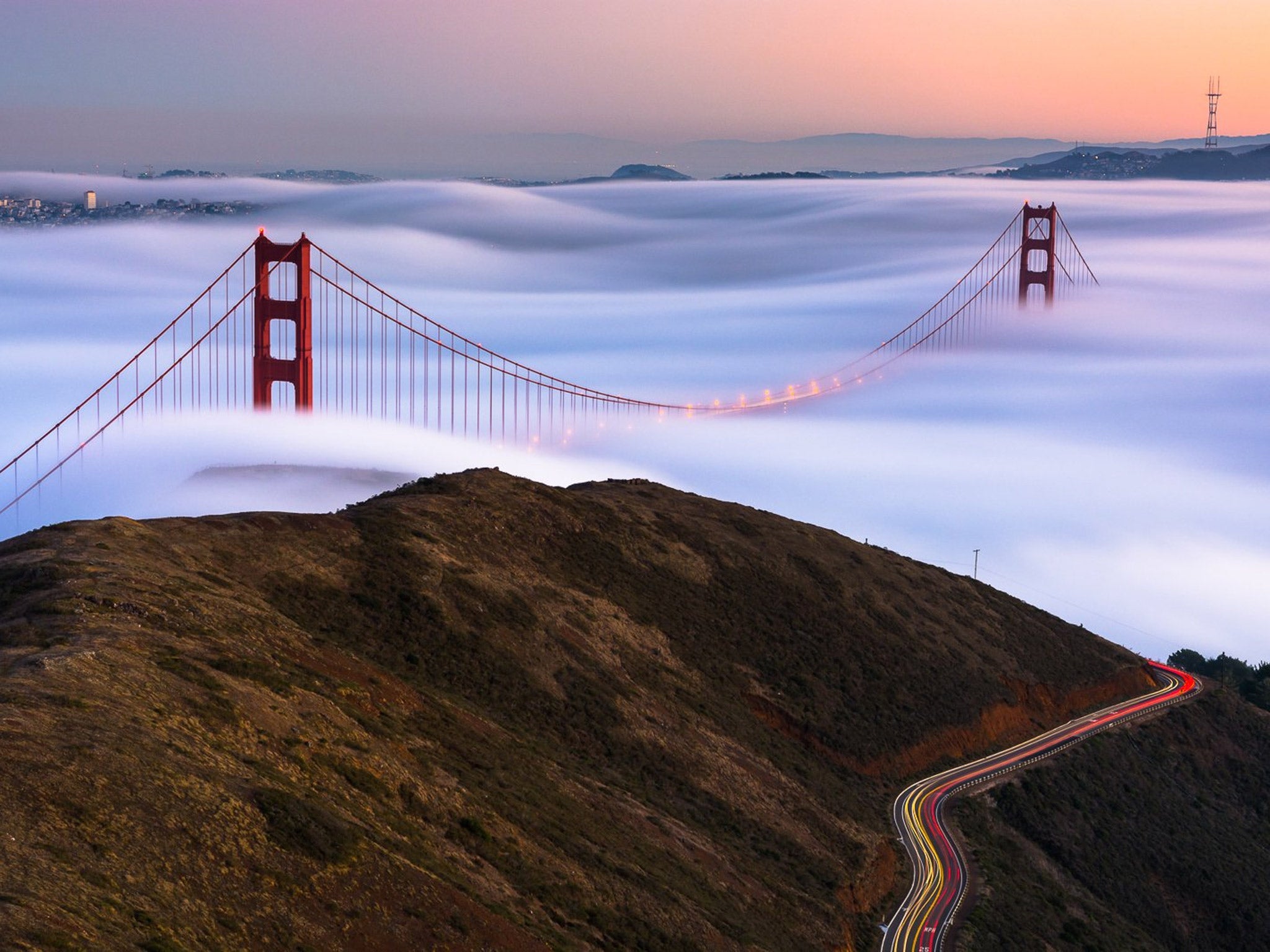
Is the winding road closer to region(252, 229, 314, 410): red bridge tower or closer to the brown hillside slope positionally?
the brown hillside slope

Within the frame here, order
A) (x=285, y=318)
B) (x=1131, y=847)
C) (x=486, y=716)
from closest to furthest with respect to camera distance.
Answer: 1. (x=486, y=716)
2. (x=1131, y=847)
3. (x=285, y=318)

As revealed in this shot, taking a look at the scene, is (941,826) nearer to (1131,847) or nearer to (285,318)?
(1131,847)

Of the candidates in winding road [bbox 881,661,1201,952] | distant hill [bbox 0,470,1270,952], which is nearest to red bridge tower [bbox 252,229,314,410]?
distant hill [bbox 0,470,1270,952]

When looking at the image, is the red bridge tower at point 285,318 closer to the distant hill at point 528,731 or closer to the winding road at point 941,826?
the distant hill at point 528,731

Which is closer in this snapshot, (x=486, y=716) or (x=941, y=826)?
(x=486, y=716)

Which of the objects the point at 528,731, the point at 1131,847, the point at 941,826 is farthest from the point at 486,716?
the point at 1131,847
